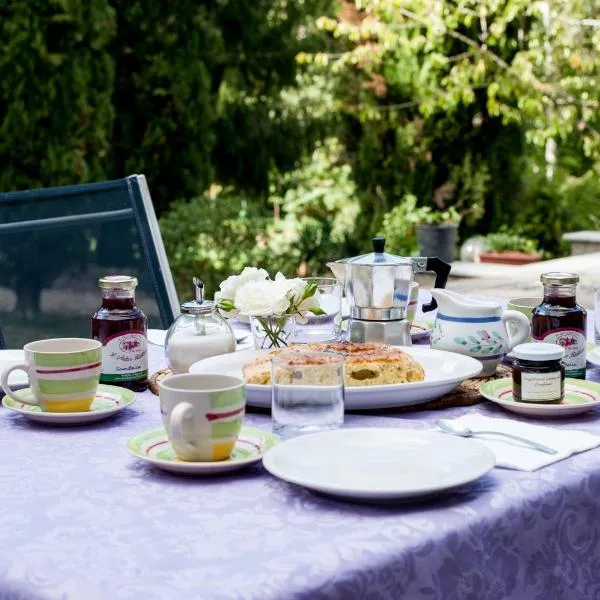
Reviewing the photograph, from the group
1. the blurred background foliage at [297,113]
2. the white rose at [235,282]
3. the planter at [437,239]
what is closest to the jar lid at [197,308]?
the white rose at [235,282]

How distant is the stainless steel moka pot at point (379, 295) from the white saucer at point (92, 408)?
17.1 inches

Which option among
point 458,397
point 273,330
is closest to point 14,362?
point 273,330

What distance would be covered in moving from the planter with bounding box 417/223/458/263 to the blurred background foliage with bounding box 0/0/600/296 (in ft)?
0.52

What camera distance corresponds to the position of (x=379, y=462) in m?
1.29

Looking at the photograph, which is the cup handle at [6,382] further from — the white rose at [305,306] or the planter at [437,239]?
the planter at [437,239]

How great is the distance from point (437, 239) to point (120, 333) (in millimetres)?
6791

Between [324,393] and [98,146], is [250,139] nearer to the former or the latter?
[98,146]

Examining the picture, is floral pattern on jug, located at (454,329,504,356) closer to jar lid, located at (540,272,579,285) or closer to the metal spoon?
jar lid, located at (540,272,579,285)

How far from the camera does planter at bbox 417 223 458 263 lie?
8.34m

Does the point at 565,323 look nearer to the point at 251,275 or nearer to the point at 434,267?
the point at 434,267

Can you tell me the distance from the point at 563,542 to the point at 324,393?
354 millimetres

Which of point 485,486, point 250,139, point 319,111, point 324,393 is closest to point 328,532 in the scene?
point 485,486

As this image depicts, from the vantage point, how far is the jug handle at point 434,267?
1.96 metres

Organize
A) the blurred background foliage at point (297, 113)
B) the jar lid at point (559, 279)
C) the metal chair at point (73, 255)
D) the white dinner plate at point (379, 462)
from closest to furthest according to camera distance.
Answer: the white dinner plate at point (379, 462) → the jar lid at point (559, 279) → the metal chair at point (73, 255) → the blurred background foliage at point (297, 113)
